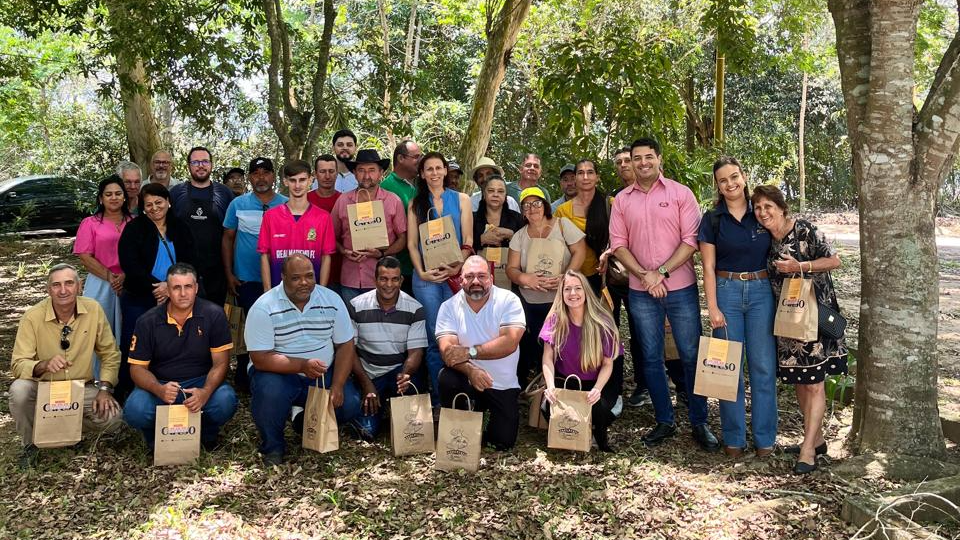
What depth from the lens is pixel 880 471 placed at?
161 inches

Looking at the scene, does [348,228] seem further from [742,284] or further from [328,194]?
[742,284]

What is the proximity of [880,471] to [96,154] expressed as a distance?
15.1m

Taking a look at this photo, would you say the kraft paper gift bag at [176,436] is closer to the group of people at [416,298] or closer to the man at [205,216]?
the group of people at [416,298]

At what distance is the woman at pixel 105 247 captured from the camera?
5391 millimetres

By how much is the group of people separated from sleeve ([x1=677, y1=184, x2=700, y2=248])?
0.03ft

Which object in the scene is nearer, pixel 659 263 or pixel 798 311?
pixel 798 311

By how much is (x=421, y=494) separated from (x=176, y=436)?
1.52 meters

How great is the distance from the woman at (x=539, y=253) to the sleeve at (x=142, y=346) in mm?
2334

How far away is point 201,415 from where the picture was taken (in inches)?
187

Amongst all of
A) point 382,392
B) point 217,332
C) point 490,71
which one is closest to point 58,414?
point 217,332

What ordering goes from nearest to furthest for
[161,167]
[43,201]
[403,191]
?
[403,191] < [161,167] < [43,201]

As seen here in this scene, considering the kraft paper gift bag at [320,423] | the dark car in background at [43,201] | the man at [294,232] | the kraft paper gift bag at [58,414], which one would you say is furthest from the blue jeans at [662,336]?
the dark car in background at [43,201]

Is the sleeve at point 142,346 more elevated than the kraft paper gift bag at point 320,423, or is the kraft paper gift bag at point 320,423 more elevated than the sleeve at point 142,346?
the sleeve at point 142,346

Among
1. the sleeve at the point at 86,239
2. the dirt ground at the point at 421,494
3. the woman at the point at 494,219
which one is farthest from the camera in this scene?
the woman at the point at 494,219
